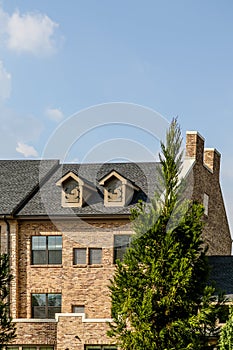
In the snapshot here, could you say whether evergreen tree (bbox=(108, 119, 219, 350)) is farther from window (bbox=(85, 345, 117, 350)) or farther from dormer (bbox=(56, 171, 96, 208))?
dormer (bbox=(56, 171, 96, 208))

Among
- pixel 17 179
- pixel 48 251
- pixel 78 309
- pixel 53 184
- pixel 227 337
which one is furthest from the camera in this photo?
pixel 17 179

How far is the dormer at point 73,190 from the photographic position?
4169cm

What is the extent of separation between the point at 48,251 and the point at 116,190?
437cm

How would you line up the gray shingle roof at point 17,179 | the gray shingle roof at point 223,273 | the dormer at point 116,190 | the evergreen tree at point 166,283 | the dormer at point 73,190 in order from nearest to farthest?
1. the evergreen tree at point 166,283
2. the gray shingle roof at point 223,273
3. the dormer at point 116,190
4. the dormer at point 73,190
5. the gray shingle roof at point 17,179

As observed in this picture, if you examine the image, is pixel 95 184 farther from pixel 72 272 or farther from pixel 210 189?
pixel 210 189

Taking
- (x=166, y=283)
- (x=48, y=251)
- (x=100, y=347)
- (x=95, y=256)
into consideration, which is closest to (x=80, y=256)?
Answer: (x=95, y=256)

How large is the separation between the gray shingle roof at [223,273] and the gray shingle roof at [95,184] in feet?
15.2

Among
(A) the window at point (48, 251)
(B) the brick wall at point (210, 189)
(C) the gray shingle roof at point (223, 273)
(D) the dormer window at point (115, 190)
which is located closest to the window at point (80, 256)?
(A) the window at point (48, 251)

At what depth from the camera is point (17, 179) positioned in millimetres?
44906

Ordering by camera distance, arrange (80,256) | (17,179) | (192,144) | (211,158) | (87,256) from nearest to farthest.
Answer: (87,256) → (80,256) → (192,144) → (17,179) → (211,158)

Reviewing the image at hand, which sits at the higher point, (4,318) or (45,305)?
(45,305)

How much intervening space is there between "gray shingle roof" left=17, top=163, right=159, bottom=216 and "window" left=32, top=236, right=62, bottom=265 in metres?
1.30

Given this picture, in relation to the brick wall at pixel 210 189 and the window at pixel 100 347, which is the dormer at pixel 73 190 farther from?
the window at pixel 100 347

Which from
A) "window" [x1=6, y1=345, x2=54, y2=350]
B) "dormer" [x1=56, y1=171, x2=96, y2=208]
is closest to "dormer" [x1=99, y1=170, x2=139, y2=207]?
"dormer" [x1=56, y1=171, x2=96, y2=208]
